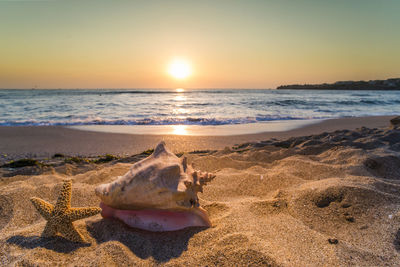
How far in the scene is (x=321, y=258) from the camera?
65.5 inches

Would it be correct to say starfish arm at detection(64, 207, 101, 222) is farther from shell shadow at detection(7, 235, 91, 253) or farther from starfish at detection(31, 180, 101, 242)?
shell shadow at detection(7, 235, 91, 253)

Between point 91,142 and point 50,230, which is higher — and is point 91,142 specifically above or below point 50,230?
below

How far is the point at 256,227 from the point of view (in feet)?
6.72

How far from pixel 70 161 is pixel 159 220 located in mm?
3459

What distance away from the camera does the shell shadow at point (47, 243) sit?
1.73 m

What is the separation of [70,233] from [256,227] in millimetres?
1449

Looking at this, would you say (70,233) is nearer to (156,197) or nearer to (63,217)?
(63,217)

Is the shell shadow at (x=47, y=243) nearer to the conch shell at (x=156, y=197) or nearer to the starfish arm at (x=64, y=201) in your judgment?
the starfish arm at (x=64, y=201)

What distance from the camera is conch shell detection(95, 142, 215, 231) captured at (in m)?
1.90

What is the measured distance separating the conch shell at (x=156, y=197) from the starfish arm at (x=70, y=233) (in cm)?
32

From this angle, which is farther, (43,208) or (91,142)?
(91,142)

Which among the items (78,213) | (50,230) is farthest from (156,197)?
(50,230)

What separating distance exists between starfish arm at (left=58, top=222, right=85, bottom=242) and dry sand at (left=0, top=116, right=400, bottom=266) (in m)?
0.05

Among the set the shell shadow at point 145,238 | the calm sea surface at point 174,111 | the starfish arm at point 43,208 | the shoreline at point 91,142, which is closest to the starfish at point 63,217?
the starfish arm at point 43,208
